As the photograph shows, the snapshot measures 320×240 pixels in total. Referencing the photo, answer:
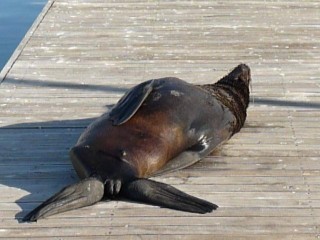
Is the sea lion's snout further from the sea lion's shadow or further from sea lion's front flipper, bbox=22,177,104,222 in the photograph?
sea lion's front flipper, bbox=22,177,104,222

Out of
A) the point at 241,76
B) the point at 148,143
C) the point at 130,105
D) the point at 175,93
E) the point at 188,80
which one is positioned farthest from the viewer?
the point at 188,80

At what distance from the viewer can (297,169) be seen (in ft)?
16.3

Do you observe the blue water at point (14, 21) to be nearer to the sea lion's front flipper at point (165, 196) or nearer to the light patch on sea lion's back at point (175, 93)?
the light patch on sea lion's back at point (175, 93)

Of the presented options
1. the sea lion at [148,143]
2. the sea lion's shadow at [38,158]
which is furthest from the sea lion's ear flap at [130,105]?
the sea lion's shadow at [38,158]

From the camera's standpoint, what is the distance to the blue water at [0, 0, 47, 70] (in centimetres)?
1116

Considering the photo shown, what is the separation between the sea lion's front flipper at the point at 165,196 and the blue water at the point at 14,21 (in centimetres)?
633

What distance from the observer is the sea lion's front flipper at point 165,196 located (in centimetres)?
436

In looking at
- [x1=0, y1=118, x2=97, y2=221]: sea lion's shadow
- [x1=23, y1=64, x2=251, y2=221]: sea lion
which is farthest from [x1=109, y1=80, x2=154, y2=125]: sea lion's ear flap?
[x1=0, y1=118, x2=97, y2=221]: sea lion's shadow

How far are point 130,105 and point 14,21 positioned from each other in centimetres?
797

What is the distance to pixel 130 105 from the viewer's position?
4.82 m

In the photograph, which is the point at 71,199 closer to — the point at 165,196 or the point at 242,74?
the point at 165,196

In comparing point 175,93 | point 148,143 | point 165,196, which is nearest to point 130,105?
point 148,143

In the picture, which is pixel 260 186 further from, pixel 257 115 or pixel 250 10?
pixel 250 10

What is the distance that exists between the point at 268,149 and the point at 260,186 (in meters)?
0.59
